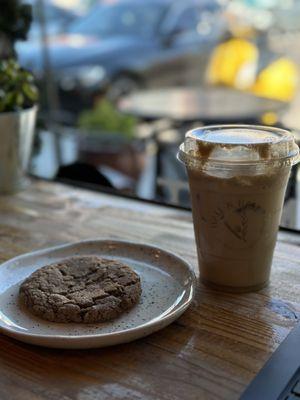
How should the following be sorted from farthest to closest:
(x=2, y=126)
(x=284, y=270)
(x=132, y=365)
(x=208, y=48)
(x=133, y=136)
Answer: (x=208, y=48) < (x=133, y=136) < (x=2, y=126) < (x=284, y=270) < (x=132, y=365)

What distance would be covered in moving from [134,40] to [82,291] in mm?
2903

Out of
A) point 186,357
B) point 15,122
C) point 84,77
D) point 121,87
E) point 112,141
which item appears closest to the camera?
point 186,357

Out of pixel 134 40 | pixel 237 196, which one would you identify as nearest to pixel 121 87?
pixel 134 40

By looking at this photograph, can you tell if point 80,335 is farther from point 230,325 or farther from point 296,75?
point 296,75

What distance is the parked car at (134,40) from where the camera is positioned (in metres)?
3.38

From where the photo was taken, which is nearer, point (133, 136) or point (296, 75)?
point (133, 136)

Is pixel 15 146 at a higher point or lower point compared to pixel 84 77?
higher

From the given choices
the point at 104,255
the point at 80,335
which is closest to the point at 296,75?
the point at 104,255

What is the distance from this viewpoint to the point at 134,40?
3.38 metres

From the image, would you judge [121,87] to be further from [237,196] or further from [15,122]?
[237,196]

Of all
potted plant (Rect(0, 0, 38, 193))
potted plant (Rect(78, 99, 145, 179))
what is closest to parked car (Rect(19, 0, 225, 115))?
potted plant (Rect(78, 99, 145, 179))

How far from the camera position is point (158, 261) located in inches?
31.4

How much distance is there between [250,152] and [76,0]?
3076mm

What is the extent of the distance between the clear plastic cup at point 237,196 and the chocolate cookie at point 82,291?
12 centimetres
